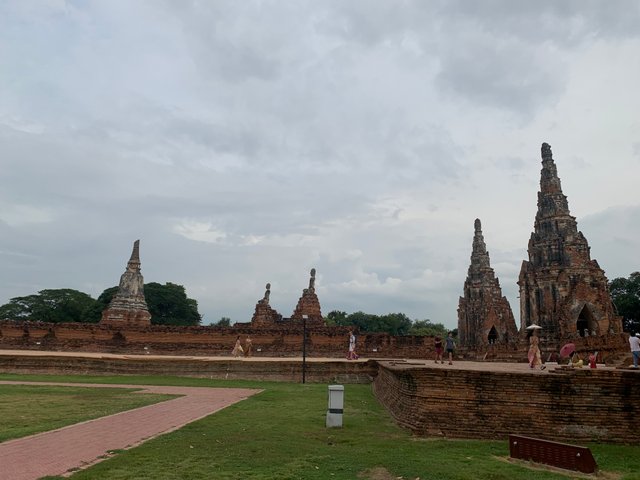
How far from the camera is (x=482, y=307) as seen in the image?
41.1 metres

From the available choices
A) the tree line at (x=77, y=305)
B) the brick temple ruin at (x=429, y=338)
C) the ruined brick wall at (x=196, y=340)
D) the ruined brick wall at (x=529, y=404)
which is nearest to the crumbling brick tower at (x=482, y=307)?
the brick temple ruin at (x=429, y=338)

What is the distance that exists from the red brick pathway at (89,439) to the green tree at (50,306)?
201 ft

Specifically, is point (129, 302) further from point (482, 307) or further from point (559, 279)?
point (559, 279)

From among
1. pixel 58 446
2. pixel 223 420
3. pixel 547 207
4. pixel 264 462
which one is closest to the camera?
pixel 264 462

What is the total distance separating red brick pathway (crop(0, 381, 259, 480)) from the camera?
5926 millimetres

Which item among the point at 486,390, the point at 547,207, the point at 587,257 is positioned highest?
the point at 547,207

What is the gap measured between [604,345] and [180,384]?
15861 mm

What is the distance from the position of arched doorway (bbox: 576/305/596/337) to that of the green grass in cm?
2511

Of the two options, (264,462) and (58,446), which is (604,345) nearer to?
(264,462)

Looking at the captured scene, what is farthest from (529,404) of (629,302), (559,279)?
(629,302)

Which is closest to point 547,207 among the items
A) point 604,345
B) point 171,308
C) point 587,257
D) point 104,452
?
point 587,257

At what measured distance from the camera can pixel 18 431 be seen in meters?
7.92

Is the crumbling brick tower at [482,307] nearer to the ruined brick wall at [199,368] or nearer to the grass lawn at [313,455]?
the ruined brick wall at [199,368]

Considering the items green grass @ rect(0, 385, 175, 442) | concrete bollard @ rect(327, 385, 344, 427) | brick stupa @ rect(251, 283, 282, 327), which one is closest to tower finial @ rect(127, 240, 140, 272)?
brick stupa @ rect(251, 283, 282, 327)
